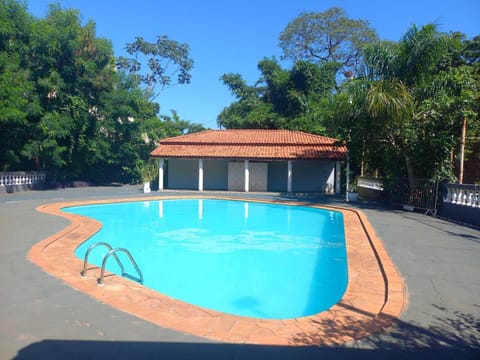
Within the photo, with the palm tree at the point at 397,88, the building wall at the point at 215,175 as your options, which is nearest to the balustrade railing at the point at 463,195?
the palm tree at the point at 397,88

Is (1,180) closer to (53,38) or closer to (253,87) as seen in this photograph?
(53,38)

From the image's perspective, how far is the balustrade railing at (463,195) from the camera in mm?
11633

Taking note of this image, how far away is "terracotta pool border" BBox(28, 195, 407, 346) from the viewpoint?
12.8 feet

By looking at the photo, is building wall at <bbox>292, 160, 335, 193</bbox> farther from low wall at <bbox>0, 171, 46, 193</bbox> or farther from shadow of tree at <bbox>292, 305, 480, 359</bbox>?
shadow of tree at <bbox>292, 305, 480, 359</bbox>

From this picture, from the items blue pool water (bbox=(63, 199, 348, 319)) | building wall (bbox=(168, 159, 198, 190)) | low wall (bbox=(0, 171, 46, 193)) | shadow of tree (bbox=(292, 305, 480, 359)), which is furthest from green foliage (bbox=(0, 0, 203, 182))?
shadow of tree (bbox=(292, 305, 480, 359))

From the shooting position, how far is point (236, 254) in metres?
9.77

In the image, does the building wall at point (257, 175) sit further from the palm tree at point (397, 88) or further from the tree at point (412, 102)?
the palm tree at point (397, 88)

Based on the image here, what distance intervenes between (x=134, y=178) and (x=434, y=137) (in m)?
23.2

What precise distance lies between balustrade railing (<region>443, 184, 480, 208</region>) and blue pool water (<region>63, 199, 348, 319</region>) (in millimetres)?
4241

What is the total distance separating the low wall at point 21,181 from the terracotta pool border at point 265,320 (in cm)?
1544

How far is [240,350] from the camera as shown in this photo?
351cm

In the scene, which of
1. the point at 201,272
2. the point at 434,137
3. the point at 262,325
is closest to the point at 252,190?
the point at 434,137

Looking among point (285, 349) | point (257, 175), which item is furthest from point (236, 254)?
point (257, 175)

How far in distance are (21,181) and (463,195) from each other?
23322 mm
